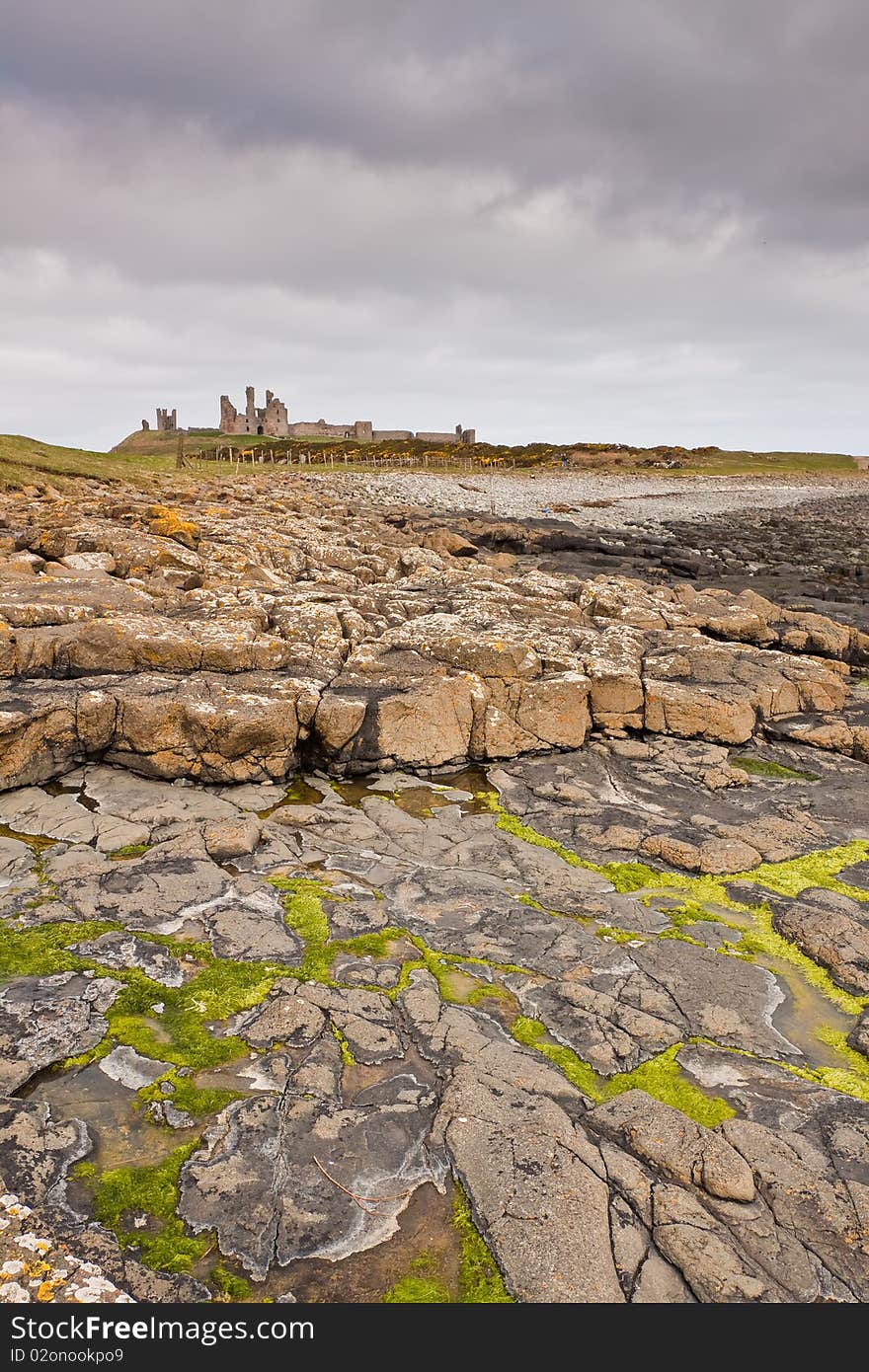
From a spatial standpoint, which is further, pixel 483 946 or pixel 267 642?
pixel 267 642

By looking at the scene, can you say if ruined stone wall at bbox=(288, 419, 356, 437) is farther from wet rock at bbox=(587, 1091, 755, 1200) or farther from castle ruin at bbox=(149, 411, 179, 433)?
wet rock at bbox=(587, 1091, 755, 1200)

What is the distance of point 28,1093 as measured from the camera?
5.00 m

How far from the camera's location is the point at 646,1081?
5.67 m

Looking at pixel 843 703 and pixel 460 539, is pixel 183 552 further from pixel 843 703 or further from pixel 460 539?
pixel 843 703

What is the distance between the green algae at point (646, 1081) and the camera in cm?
539

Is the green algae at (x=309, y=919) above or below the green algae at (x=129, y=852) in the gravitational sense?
below

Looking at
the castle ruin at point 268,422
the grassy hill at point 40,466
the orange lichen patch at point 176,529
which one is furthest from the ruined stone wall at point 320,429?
the orange lichen patch at point 176,529

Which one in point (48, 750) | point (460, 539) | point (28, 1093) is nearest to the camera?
point (28, 1093)

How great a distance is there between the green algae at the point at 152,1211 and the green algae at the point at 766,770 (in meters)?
9.71

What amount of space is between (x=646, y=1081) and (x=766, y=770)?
24.6ft

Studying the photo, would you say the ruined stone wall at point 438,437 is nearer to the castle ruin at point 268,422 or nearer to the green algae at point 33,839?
the castle ruin at point 268,422

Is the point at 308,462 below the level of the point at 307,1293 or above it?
above

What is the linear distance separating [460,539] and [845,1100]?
2286 centimetres

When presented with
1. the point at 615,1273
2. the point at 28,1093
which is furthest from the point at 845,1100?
the point at 28,1093
